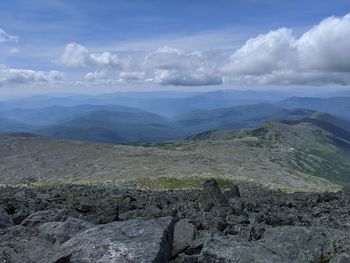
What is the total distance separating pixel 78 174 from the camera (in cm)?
12925

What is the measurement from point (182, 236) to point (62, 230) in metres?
5.32

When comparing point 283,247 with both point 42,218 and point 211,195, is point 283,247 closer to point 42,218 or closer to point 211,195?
point 42,218

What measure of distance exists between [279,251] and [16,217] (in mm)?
17049

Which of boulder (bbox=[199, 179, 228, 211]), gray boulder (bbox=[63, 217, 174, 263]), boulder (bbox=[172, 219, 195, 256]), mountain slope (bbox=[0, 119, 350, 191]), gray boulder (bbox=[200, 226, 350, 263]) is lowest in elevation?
mountain slope (bbox=[0, 119, 350, 191])

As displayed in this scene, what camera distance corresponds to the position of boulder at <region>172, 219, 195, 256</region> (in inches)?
719

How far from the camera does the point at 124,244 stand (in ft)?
52.1

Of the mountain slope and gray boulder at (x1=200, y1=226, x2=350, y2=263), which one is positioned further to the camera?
the mountain slope

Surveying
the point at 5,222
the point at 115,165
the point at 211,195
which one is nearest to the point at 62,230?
the point at 5,222

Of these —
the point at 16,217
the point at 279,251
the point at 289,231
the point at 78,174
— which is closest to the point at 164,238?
the point at 279,251

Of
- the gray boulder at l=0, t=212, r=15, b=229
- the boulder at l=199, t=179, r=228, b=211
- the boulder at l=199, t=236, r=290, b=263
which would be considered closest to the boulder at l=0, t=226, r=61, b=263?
the boulder at l=199, t=236, r=290, b=263

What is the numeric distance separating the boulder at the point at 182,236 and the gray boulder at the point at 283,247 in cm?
190

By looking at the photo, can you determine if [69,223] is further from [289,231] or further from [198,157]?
[198,157]

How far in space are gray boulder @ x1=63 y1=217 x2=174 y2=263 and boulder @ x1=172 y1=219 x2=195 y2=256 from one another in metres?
0.46

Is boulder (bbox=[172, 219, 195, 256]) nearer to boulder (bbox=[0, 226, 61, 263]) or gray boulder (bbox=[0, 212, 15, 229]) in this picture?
boulder (bbox=[0, 226, 61, 263])
